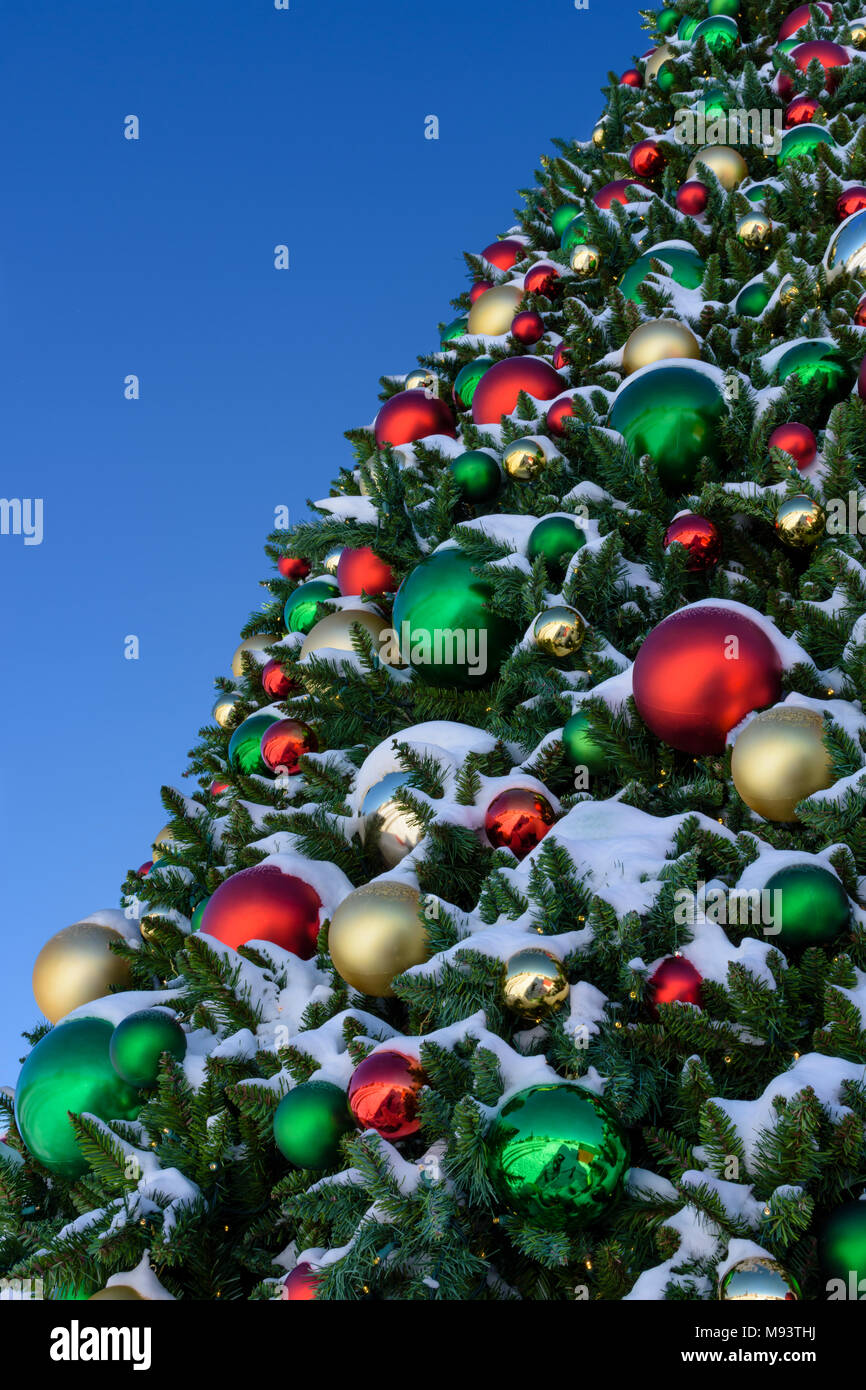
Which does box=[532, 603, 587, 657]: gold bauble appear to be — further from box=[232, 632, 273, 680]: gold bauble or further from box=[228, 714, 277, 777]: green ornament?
box=[232, 632, 273, 680]: gold bauble

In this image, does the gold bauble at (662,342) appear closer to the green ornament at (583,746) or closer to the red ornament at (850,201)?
the red ornament at (850,201)

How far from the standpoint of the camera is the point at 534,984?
2023 millimetres

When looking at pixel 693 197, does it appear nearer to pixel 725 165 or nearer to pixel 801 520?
pixel 725 165

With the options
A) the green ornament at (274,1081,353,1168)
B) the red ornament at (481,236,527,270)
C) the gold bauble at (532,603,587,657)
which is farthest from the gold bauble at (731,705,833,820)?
the red ornament at (481,236,527,270)

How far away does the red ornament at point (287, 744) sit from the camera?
3.18 meters

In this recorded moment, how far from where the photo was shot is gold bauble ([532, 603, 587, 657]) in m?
2.74

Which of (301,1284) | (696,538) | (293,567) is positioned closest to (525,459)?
(696,538)

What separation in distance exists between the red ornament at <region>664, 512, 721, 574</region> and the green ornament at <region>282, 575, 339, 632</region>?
4.86 ft

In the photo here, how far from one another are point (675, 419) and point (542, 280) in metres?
1.59

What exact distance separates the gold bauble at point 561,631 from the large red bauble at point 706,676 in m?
0.28

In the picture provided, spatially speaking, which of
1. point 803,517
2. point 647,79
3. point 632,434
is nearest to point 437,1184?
point 803,517

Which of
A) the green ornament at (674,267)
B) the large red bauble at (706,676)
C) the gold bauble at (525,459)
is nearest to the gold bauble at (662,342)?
the gold bauble at (525,459)

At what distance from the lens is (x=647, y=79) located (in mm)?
5766
